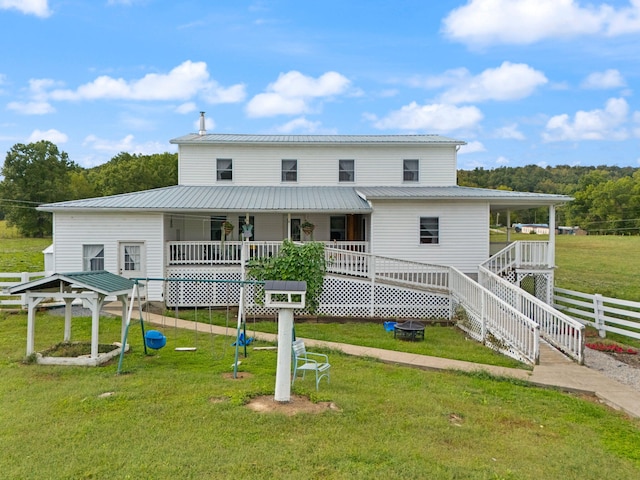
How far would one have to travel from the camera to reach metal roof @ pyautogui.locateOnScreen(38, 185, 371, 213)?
1647 centimetres

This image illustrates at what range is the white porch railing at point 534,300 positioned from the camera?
10.9 meters

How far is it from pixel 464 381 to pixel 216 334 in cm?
720

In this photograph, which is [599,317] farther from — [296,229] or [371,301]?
[296,229]

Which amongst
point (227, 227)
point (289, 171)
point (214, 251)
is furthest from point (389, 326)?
point (289, 171)

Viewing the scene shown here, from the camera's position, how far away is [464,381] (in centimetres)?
909

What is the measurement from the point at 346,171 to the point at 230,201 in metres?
5.98

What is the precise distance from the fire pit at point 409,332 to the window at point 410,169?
9.30 m

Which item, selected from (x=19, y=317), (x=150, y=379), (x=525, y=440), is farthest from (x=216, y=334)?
(x=525, y=440)

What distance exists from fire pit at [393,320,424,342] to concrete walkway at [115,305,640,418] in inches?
67.0

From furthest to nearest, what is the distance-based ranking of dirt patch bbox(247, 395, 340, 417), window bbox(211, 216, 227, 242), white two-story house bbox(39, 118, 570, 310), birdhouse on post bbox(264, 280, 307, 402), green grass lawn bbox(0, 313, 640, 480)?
window bbox(211, 216, 227, 242) < white two-story house bbox(39, 118, 570, 310) < birdhouse on post bbox(264, 280, 307, 402) < dirt patch bbox(247, 395, 340, 417) < green grass lawn bbox(0, 313, 640, 480)

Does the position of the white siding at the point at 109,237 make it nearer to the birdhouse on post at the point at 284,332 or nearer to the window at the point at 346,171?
the window at the point at 346,171

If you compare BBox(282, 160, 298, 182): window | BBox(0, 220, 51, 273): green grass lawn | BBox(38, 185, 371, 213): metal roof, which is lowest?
BBox(0, 220, 51, 273): green grass lawn

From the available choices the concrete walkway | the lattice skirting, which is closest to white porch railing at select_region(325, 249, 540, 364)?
the lattice skirting

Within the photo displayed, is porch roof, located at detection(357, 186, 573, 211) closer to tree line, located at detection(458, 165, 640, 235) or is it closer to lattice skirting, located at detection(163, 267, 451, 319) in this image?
lattice skirting, located at detection(163, 267, 451, 319)
